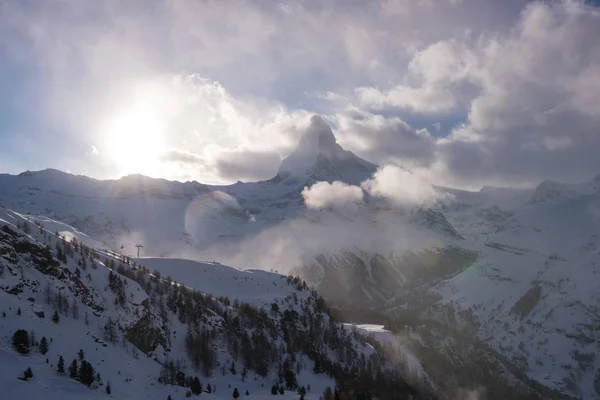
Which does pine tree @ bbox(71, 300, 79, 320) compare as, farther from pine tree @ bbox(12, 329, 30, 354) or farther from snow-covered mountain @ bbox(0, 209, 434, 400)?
pine tree @ bbox(12, 329, 30, 354)

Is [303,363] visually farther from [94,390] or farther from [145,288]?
[94,390]

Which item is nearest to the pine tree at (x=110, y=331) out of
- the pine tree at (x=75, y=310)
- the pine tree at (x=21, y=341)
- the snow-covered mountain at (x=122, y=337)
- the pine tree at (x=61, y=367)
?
the snow-covered mountain at (x=122, y=337)

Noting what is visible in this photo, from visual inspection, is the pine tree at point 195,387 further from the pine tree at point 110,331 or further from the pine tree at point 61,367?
the pine tree at point 61,367

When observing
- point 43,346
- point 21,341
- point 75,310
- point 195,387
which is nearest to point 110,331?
point 75,310

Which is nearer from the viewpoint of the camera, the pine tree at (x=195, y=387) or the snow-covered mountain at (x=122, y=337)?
the snow-covered mountain at (x=122, y=337)

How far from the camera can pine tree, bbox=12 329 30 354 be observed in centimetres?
7794

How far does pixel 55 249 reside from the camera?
11662 cm

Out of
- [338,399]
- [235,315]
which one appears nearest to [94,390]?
[338,399]

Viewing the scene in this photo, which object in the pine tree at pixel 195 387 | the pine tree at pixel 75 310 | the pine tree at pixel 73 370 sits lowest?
the pine tree at pixel 195 387

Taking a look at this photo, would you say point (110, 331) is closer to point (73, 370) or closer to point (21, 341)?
point (73, 370)

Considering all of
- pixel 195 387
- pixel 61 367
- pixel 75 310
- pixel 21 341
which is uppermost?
pixel 75 310

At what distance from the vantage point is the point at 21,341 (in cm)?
7888

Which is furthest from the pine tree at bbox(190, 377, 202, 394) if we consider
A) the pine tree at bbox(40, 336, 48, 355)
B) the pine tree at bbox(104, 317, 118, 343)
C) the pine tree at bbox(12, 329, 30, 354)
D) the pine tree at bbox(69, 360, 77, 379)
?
the pine tree at bbox(12, 329, 30, 354)

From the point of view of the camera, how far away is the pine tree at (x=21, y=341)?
256ft
